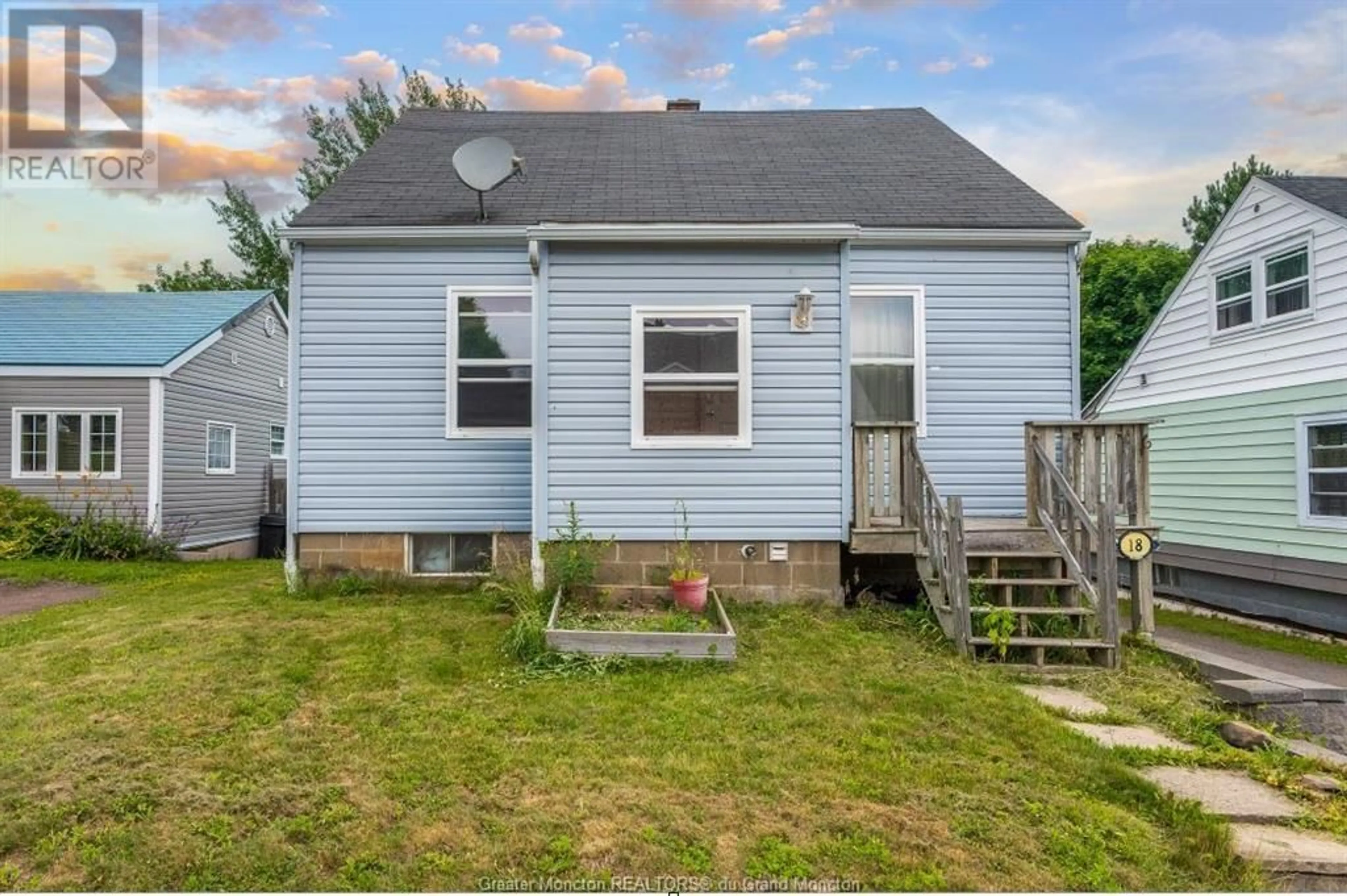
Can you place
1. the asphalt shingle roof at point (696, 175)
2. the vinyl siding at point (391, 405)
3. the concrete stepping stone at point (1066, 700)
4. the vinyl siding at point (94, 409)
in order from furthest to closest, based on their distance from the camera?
the vinyl siding at point (94, 409) < the asphalt shingle roof at point (696, 175) < the vinyl siding at point (391, 405) < the concrete stepping stone at point (1066, 700)

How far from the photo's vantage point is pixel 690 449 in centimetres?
601

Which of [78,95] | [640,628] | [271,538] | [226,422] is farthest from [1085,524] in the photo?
[271,538]

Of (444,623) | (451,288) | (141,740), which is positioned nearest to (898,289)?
(451,288)

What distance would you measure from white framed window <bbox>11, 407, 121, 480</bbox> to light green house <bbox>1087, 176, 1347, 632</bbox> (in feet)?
50.2

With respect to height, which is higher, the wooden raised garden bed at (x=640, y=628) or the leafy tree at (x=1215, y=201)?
the leafy tree at (x=1215, y=201)

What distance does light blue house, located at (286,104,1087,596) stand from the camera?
5996mm

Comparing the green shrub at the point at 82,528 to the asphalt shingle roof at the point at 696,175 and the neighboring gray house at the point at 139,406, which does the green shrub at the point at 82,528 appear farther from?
the asphalt shingle roof at the point at 696,175

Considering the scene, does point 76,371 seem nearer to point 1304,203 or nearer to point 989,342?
point 989,342

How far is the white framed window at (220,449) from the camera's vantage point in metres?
12.4

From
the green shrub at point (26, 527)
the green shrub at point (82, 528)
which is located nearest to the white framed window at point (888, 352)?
the green shrub at point (82, 528)

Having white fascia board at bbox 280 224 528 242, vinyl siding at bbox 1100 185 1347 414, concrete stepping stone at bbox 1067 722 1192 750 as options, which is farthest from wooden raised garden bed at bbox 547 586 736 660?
vinyl siding at bbox 1100 185 1347 414

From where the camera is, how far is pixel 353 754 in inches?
124

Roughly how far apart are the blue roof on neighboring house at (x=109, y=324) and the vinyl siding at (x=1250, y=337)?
1700 centimetres

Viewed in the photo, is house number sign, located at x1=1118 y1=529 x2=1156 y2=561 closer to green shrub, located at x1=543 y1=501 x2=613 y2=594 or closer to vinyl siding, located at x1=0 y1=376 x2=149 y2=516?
green shrub, located at x1=543 y1=501 x2=613 y2=594
